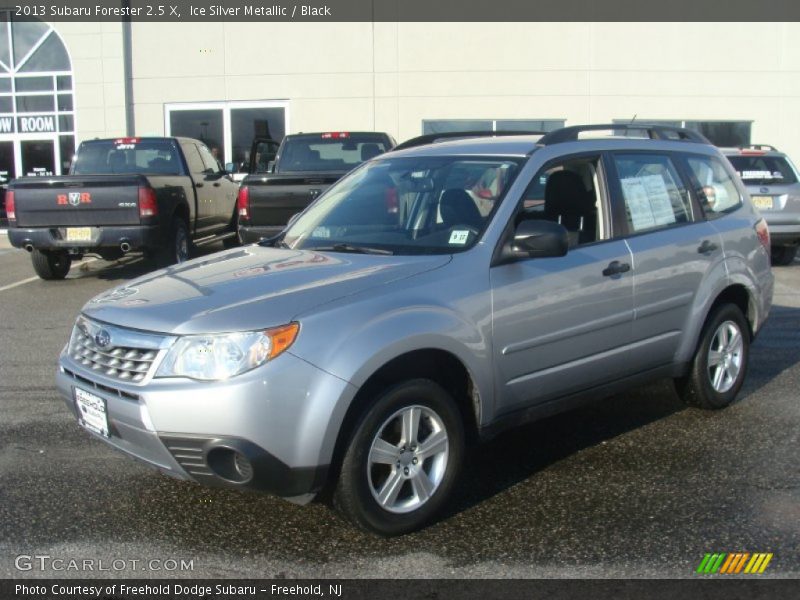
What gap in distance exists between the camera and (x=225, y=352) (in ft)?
11.8

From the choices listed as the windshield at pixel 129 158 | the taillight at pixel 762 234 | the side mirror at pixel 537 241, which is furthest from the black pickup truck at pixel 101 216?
the side mirror at pixel 537 241

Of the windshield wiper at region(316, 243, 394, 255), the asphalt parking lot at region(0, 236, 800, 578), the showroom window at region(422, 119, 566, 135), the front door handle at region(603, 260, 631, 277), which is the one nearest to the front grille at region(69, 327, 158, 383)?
the asphalt parking lot at region(0, 236, 800, 578)

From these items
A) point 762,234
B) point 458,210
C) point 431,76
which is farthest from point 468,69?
point 458,210

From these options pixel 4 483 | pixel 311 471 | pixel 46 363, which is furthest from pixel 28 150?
pixel 311 471

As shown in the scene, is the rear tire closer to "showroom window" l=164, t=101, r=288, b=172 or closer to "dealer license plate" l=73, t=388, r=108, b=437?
"showroom window" l=164, t=101, r=288, b=172

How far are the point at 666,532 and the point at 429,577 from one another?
1171mm

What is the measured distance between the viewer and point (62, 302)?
34.4 ft

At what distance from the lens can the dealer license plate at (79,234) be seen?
11.1 m

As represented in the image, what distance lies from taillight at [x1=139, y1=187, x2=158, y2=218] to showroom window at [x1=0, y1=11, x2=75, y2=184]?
1102cm

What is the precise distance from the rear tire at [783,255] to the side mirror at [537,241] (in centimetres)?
1036

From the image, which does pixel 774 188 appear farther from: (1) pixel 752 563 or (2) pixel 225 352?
(2) pixel 225 352

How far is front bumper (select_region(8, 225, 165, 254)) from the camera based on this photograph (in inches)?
435

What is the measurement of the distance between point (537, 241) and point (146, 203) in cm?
774
